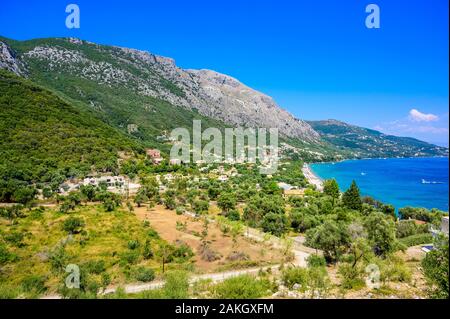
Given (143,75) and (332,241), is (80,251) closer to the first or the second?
(332,241)

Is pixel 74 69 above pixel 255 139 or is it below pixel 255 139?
above

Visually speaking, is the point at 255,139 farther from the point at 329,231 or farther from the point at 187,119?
the point at 329,231

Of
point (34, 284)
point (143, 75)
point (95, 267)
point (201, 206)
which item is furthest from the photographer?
point (143, 75)

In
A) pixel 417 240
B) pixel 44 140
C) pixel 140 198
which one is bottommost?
pixel 417 240

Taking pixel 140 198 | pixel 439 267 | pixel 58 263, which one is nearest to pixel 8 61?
pixel 140 198

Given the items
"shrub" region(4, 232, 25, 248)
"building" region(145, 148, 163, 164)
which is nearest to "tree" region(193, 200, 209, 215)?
"shrub" region(4, 232, 25, 248)

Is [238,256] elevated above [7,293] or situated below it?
below

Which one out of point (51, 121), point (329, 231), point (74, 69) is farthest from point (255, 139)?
point (329, 231)
